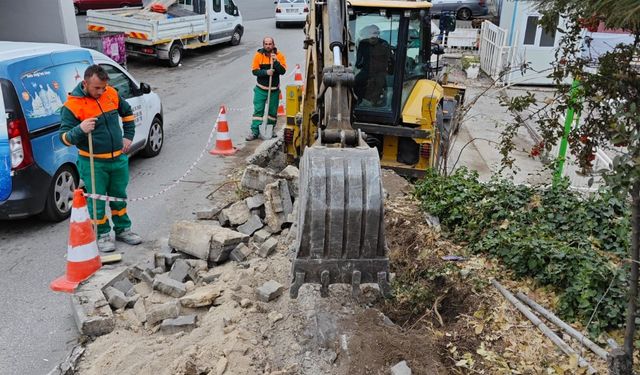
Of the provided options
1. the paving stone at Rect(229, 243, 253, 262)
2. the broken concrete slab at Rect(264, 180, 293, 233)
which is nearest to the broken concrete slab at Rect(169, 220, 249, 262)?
the paving stone at Rect(229, 243, 253, 262)

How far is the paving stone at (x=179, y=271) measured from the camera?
5.33 meters

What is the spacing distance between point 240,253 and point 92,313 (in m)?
1.51

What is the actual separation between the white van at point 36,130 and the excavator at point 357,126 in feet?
9.61

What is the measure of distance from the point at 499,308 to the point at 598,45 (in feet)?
29.9

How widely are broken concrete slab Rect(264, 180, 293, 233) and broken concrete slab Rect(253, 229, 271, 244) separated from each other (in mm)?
141

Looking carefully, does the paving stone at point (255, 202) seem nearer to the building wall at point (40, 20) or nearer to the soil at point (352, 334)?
the soil at point (352, 334)

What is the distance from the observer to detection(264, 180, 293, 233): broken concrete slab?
6.25 metres

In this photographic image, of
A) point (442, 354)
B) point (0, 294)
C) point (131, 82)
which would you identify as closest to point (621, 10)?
point (442, 354)

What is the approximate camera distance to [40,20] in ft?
46.2

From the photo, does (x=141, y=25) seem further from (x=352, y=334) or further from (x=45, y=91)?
(x=352, y=334)

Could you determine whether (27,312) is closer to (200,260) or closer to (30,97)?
(200,260)

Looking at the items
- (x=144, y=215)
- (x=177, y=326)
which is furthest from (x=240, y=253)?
(x=144, y=215)

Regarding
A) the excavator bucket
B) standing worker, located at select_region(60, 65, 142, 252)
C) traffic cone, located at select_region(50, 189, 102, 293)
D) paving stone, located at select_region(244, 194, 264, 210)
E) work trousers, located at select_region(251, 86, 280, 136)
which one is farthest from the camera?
work trousers, located at select_region(251, 86, 280, 136)

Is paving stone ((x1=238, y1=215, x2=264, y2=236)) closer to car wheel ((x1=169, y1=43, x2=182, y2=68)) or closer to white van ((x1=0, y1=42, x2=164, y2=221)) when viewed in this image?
white van ((x1=0, y1=42, x2=164, y2=221))
